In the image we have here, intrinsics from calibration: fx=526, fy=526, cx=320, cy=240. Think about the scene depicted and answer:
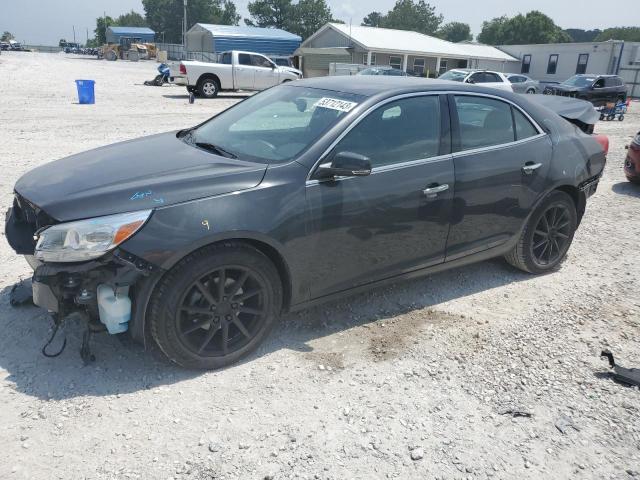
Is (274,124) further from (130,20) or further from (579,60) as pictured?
(130,20)

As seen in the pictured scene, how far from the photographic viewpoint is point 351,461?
8.52 feet

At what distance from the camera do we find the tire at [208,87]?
20612 millimetres

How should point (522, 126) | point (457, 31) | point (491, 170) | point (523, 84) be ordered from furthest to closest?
point (457, 31), point (523, 84), point (522, 126), point (491, 170)

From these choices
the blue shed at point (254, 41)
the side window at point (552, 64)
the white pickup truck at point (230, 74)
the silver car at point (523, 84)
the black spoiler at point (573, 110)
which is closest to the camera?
the black spoiler at point (573, 110)

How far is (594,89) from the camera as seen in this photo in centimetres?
2381

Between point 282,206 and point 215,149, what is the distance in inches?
34.6

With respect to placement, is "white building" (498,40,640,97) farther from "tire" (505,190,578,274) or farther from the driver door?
A: the driver door

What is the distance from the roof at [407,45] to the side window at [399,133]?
37.7m

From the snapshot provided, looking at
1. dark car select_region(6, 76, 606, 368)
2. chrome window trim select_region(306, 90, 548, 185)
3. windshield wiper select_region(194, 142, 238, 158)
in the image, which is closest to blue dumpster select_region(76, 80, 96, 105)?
dark car select_region(6, 76, 606, 368)

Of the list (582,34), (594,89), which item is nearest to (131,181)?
(594,89)

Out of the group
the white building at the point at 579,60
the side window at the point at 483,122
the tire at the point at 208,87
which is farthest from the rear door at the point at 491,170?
the white building at the point at 579,60

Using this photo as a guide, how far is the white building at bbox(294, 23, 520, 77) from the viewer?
4028cm

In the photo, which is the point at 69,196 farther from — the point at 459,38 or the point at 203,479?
the point at 459,38

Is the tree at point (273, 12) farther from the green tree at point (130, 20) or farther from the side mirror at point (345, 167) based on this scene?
the side mirror at point (345, 167)
